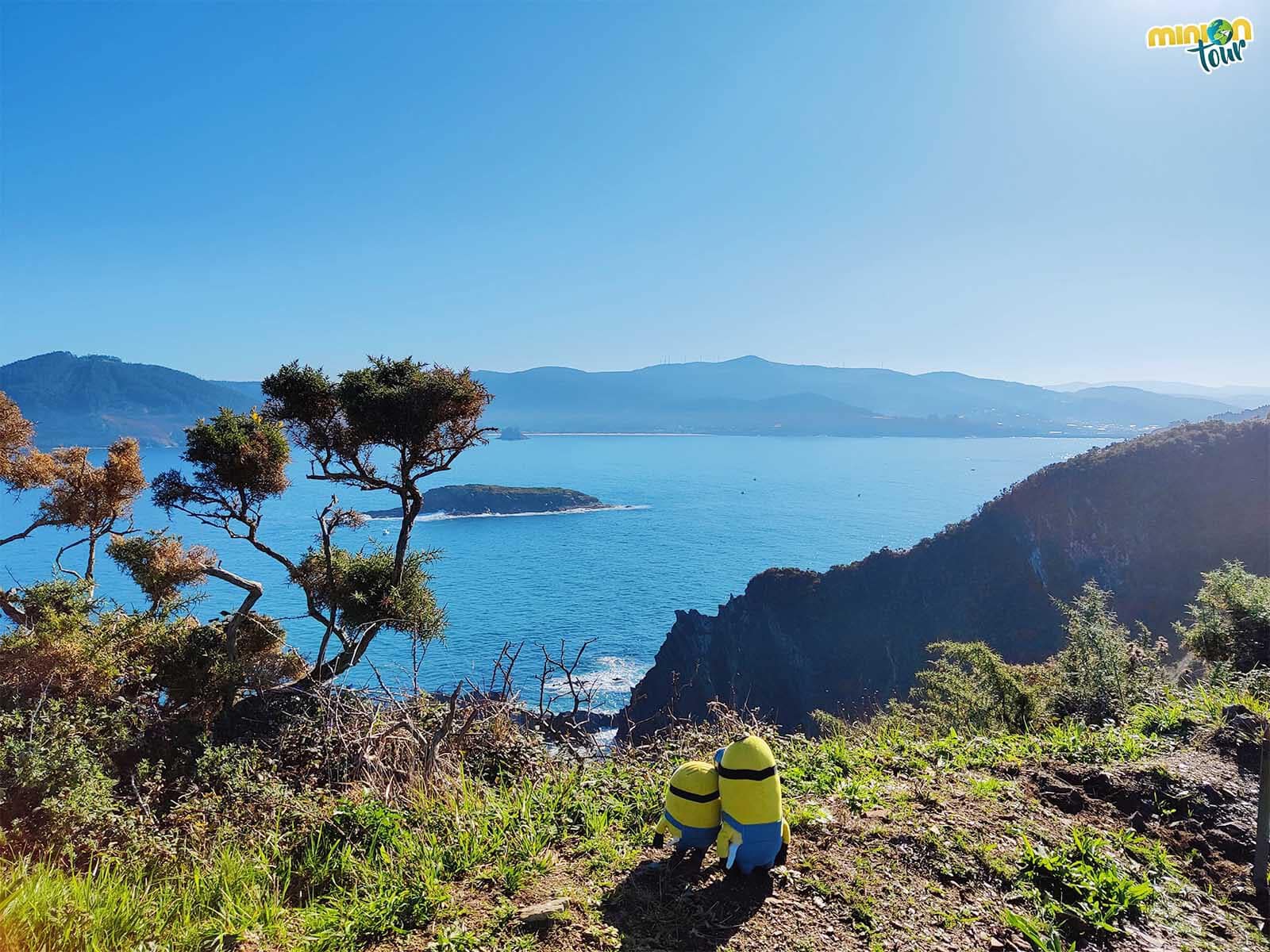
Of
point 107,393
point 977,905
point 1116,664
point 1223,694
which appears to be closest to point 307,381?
point 977,905

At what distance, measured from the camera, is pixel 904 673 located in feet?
153

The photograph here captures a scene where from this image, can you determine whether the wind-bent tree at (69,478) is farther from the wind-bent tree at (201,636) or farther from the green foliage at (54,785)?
the green foliage at (54,785)

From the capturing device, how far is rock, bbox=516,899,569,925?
108 inches

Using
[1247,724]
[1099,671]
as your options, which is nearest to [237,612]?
[1247,724]

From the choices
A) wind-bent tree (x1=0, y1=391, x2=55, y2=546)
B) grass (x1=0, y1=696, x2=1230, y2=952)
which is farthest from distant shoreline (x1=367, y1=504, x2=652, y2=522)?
grass (x1=0, y1=696, x2=1230, y2=952)

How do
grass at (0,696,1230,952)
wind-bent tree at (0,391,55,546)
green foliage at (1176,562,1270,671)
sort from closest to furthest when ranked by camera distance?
grass at (0,696,1230,952)
green foliage at (1176,562,1270,671)
wind-bent tree at (0,391,55,546)

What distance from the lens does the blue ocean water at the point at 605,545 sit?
47.2 m

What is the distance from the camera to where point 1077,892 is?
3143 millimetres

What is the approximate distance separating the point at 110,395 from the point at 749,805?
20669cm

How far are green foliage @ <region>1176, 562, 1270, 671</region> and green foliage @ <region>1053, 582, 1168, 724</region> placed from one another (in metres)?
0.86

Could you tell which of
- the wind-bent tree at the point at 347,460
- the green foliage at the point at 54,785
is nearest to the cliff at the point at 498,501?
the wind-bent tree at the point at 347,460

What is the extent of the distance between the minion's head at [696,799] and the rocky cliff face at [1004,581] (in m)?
40.0

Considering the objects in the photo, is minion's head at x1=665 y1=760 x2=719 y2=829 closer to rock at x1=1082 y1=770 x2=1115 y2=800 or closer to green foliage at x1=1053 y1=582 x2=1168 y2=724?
rock at x1=1082 y1=770 x2=1115 y2=800

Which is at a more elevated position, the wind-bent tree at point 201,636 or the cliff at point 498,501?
the wind-bent tree at point 201,636
